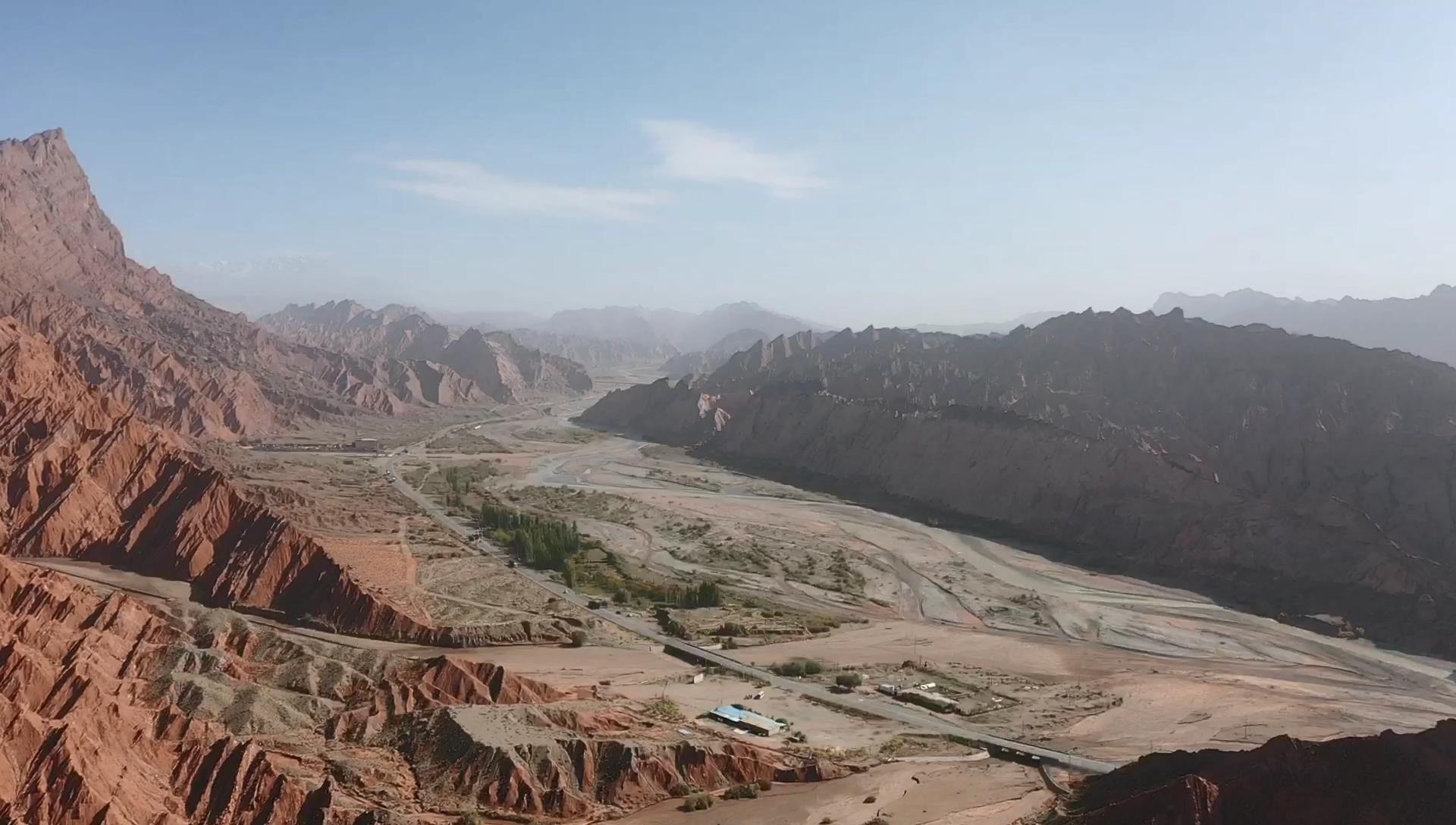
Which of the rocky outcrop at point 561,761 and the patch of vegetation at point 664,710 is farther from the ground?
the rocky outcrop at point 561,761

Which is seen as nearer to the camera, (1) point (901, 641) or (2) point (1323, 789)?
(2) point (1323, 789)

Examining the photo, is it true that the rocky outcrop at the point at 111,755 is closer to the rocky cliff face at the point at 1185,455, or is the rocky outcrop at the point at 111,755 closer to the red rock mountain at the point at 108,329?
the rocky cliff face at the point at 1185,455

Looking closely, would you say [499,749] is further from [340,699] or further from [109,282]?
[109,282]

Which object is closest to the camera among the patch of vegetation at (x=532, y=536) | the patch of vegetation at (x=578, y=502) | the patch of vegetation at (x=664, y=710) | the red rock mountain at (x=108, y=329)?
the patch of vegetation at (x=664, y=710)

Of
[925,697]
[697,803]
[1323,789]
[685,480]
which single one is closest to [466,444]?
[685,480]

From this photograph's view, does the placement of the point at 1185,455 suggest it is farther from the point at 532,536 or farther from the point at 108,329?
the point at 108,329

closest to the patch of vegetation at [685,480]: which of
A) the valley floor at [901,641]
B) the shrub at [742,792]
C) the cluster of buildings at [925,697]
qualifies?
the valley floor at [901,641]
